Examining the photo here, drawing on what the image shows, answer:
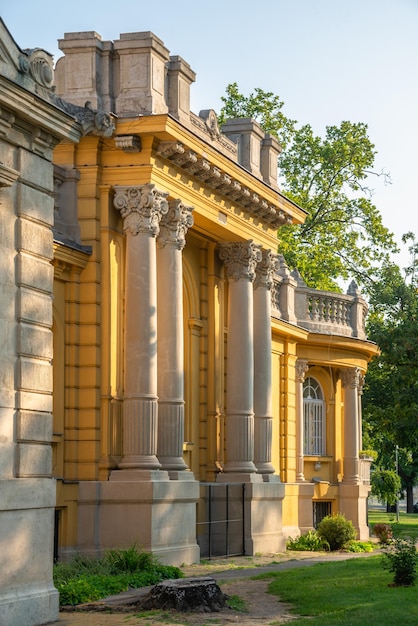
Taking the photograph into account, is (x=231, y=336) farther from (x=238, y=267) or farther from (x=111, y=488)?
(x=111, y=488)

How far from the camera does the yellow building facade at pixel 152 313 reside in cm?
2152

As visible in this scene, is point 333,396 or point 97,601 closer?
point 97,601

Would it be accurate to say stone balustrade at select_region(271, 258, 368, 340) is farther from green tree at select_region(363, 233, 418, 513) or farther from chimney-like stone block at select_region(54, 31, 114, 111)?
chimney-like stone block at select_region(54, 31, 114, 111)

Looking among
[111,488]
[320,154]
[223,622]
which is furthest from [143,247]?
[320,154]

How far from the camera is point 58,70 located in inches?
890

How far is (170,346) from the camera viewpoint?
895 inches

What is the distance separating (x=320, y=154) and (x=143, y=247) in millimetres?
24864

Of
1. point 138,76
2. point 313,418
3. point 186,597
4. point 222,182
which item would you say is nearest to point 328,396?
point 313,418

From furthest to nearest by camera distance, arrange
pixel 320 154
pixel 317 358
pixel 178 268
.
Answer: pixel 320 154 → pixel 317 358 → pixel 178 268

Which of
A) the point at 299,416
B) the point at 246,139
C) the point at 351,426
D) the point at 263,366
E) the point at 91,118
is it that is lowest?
the point at 351,426

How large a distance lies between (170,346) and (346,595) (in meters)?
7.72

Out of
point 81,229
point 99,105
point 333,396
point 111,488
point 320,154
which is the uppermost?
point 320,154

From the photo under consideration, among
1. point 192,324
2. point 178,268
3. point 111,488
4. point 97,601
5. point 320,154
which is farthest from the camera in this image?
point 320,154

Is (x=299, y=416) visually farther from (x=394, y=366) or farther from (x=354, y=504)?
(x=394, y=366)
